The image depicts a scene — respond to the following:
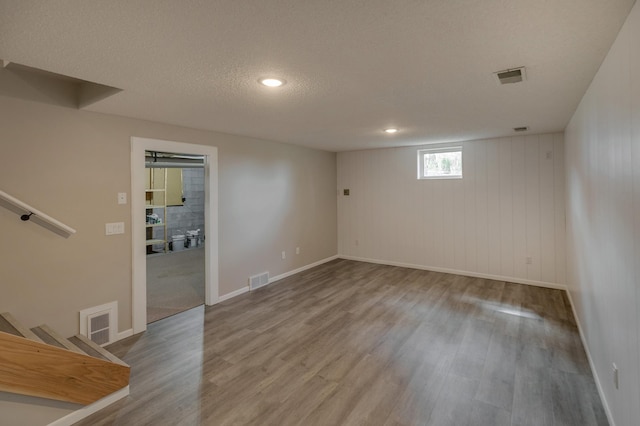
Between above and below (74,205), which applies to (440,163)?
above

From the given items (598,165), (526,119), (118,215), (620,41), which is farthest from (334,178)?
(620,41)

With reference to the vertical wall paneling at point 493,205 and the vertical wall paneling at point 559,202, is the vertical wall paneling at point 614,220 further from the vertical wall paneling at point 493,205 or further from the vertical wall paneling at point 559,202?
the vertical wall paneling at point 493,205

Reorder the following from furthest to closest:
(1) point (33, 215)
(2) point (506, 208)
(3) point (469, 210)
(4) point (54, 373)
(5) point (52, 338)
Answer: (3) point (469, 210), (2) point (506, 208), (1) point (33, 215), (5) point (52, 338), (4) point (54, 373)

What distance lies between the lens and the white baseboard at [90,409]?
78.3 inches

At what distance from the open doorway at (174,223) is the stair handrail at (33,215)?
2.12 metres

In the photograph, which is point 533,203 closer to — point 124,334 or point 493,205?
point 493,205

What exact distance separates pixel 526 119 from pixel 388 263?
3540 mm

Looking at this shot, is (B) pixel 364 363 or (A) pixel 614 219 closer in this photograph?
(A) pixel 614 219

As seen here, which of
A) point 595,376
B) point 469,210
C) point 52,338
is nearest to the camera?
point 595,376

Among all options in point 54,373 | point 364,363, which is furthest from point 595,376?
point 54,373

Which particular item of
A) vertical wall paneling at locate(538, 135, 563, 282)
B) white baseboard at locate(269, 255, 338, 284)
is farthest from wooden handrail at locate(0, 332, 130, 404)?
vertical wall paneling at locate(538, 135, 563, 282)

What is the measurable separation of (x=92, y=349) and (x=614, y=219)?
3.99m

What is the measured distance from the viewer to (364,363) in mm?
2705

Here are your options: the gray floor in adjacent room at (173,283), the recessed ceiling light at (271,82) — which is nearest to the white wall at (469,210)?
the gray floor in adjacent room at (173,283)
